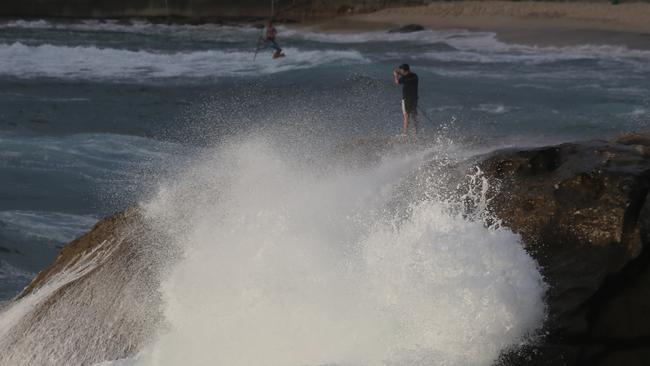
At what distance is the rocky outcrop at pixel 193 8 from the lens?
53.3 m

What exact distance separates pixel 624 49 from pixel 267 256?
27.9 metres

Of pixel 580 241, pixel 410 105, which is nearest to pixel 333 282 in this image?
pixel 580 241

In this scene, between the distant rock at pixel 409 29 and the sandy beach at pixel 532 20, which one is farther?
the distant rock at pixel 409 29

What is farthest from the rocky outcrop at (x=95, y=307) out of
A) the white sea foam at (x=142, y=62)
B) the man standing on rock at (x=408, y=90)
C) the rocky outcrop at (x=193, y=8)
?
the rocky outcrop at (x=193, y=8)

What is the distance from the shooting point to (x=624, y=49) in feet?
108

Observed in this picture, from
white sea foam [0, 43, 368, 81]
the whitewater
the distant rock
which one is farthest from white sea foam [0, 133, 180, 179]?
the distant rock

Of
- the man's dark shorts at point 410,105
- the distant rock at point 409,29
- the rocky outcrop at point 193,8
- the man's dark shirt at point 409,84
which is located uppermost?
the man's dark shirt at point 409,84

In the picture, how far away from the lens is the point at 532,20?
44.1m

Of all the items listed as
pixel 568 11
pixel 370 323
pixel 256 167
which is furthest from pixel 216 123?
pixel 568 11

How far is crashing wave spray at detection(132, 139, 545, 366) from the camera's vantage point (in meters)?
6.00

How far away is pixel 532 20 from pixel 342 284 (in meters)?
38.9

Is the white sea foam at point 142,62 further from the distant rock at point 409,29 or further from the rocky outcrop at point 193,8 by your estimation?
the rocky outcrop at point 193,8

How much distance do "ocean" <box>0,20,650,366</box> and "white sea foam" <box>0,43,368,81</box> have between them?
0.22 meters

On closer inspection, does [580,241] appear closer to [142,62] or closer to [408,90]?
[408,90]
